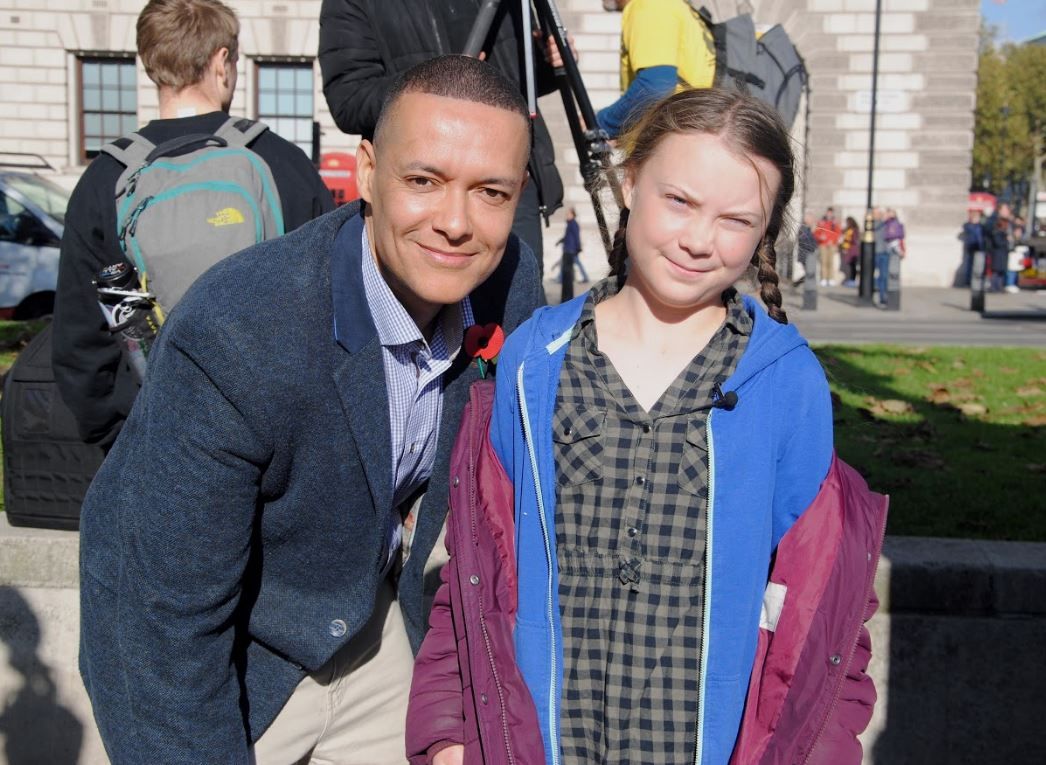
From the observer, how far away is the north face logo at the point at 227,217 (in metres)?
2.99

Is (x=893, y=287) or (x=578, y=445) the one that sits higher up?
(x=578, y=445)

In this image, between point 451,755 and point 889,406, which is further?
point 889,406

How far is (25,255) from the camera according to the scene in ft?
48.8

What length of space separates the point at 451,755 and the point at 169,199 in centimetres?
168

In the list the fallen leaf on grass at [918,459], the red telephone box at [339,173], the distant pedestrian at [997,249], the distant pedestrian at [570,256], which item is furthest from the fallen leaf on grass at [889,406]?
the distant pedestrian at [997,249]

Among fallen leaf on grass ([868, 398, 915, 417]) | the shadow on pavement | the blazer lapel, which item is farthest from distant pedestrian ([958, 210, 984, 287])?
the blazer lapel

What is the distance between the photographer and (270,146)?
3.43 meters

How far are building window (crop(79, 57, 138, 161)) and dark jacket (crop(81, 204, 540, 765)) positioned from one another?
26745 millimetres

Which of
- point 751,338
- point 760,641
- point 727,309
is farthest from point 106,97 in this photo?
point 760,641

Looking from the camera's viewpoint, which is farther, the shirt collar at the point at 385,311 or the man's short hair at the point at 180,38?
the man's short hair at the point at 180,38

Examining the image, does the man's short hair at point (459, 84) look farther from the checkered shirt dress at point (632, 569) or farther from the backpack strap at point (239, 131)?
the backpack strap at point (239, 131)

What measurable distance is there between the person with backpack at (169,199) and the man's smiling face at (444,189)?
0.79m

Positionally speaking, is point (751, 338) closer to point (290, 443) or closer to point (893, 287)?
point (290, 443)

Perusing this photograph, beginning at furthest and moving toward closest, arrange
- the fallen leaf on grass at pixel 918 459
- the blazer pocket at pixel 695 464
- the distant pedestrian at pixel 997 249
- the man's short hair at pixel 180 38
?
1. the distant pedestrian at pixel 997 249
2. the fallen leaf on grass at pixel 918 459
3. the man's short hair at pixel 180 38
4. the blazer pocket at pixel 695 464
